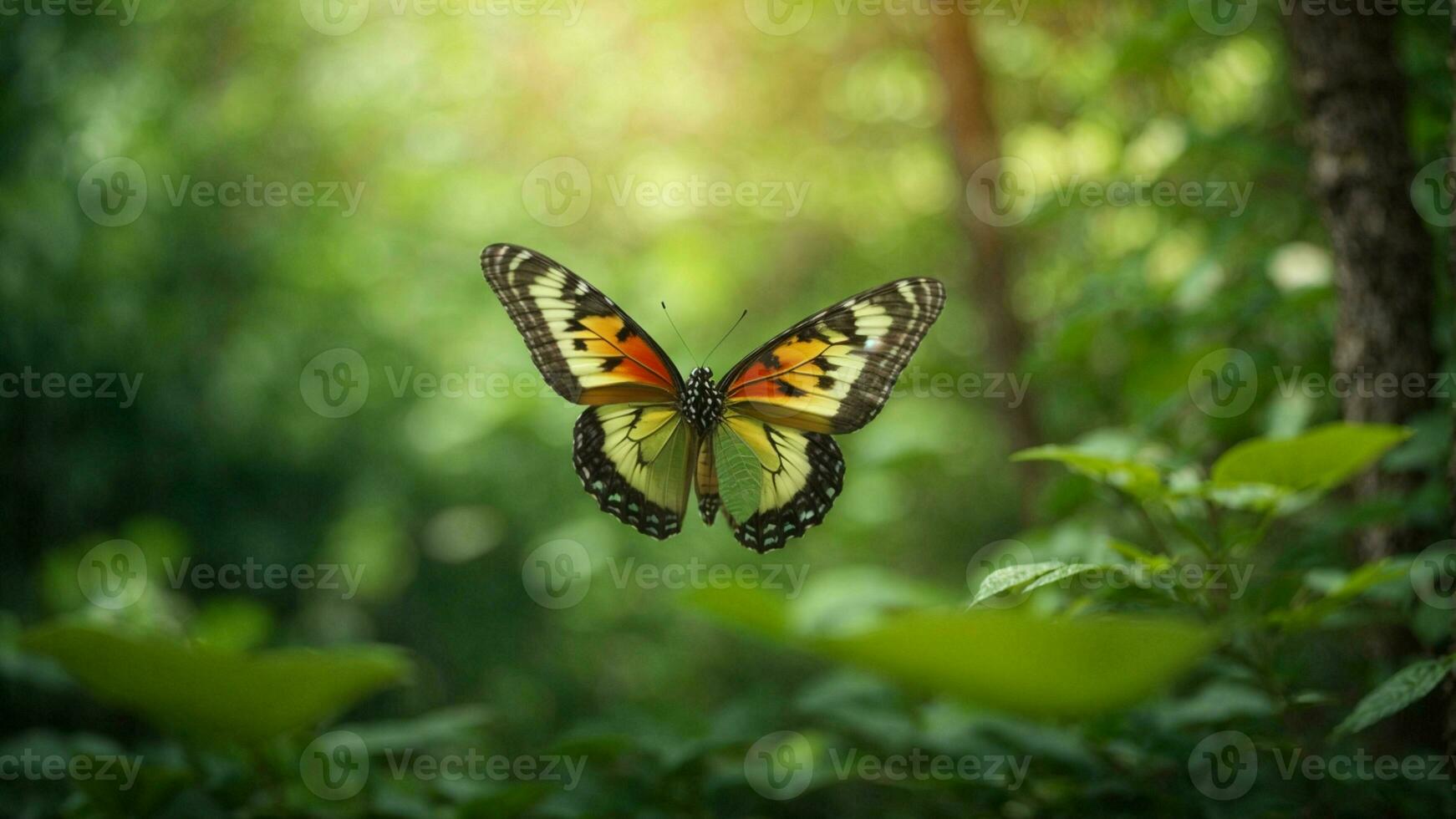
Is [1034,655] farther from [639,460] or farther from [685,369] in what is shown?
[685,369]

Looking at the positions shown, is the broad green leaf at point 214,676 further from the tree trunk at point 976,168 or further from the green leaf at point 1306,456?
the tree trunk at point 976,168

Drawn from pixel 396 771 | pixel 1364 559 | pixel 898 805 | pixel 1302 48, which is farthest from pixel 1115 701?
pixel 898 805

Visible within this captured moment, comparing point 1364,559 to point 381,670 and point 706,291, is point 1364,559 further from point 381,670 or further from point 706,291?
point 381,670

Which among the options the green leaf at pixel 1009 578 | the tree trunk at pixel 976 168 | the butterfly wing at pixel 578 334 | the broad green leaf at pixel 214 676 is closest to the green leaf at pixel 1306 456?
the green leaf at pixel 1009 578

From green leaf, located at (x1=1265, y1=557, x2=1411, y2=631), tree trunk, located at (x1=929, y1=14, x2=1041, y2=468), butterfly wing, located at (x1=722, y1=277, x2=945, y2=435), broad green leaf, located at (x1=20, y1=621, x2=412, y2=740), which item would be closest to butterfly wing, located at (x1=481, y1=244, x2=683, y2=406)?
butterfly wing, located at (x1=722, y1=277, x2=945, y2=435)

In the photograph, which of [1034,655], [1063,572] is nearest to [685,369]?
[1063,572]

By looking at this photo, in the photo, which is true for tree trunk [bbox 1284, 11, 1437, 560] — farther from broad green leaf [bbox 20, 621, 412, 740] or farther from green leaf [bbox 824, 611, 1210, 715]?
broad green leaf [bbox 20, 621, 412, 740]

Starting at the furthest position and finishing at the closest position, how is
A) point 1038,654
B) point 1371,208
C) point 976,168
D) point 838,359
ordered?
1. point 976,168
2. point 1371,208
3. point 838,359
4. point 1038,654
